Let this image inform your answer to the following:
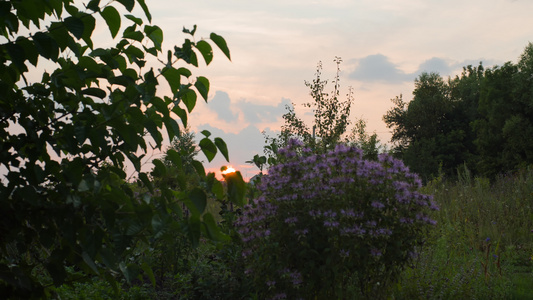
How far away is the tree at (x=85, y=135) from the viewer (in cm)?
183

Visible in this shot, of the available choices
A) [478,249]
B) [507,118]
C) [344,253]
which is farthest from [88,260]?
[507,118]

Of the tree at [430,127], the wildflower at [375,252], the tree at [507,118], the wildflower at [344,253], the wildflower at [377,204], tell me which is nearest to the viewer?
the wildflower at [344,253]

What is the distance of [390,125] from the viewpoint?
44.9m

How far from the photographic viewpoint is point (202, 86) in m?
2.14


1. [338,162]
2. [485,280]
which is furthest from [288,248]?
[485,280]

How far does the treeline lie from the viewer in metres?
34.0

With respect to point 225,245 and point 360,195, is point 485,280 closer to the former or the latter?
point 360,195

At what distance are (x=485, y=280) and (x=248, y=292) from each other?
3053mm

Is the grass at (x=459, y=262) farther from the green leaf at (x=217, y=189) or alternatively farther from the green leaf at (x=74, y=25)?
the green leaf at (x=74, y=25)

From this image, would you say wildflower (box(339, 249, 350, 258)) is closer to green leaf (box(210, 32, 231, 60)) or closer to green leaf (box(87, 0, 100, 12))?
green leaf (box(210, 32, 231, 60))

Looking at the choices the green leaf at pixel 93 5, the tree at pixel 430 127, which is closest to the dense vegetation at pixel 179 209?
the green leaf at pixel 93 5

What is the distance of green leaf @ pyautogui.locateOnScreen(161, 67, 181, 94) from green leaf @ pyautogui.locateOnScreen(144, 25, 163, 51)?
0.57 ft

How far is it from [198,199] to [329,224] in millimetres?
2349

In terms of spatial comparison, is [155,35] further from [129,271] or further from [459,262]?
[459,262]
